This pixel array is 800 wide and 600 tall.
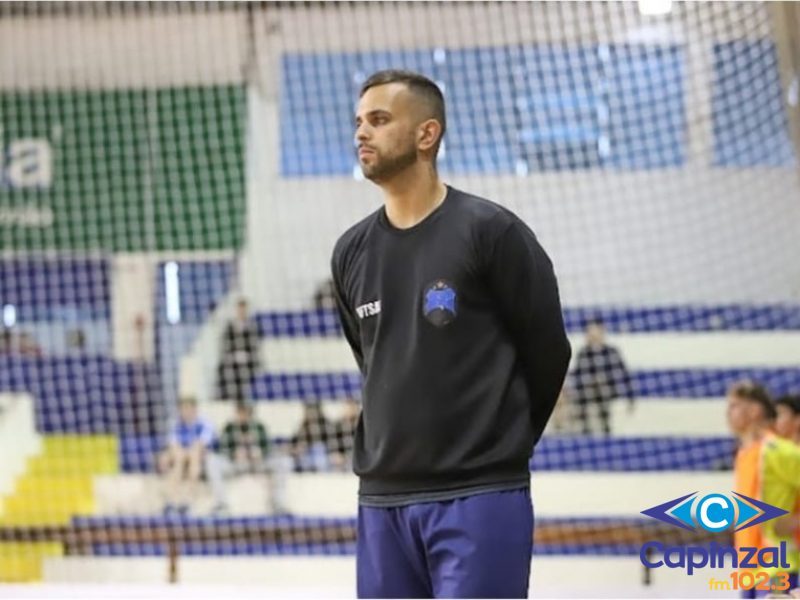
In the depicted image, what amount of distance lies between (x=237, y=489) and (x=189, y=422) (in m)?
0.52

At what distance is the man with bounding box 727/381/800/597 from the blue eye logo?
0.06 metres

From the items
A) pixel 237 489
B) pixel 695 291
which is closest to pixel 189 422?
pixel 237 489

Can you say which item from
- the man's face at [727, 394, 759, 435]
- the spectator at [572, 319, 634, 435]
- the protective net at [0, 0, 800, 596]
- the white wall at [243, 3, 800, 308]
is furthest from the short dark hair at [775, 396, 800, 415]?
the white wall at [243, 3, 800, 308]

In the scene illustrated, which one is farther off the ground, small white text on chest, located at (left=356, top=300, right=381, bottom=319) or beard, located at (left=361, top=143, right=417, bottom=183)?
beard, located at (left=361, top=143, right=417, bottom=183)

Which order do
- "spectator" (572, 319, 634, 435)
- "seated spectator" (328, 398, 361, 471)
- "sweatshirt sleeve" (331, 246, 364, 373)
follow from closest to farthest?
"sweatshirt sleeve" (331, 246, 364, 373), "seated spectator" (328, 398, 361, 471), "spectator" (572, 319, 634, 435)

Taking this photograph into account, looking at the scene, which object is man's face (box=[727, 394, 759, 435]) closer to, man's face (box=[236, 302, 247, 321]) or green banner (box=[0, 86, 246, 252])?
man's face (box=[236, 302, 247, 321])

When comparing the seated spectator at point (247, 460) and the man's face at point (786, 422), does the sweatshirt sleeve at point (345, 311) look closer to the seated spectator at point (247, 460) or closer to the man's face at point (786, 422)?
the man's face at point (786, 422)

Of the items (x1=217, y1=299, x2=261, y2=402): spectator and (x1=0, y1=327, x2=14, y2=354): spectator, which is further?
(x1=0, y1=327, x2=14, y2=354): spectator

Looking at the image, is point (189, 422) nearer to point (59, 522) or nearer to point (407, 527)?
point (59, 522)

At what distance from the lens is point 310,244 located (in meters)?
10.8

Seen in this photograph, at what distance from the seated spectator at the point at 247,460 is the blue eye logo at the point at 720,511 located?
3.67 metres

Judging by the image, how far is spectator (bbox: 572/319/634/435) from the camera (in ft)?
27.5

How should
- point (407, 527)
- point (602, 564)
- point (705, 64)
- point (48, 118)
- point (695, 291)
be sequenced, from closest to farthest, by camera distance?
point (407, 527) → point (602, 564) → point (705, 64) → point (695, 291) → point (48, 118)

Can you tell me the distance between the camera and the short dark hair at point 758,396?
4801 millimetres
